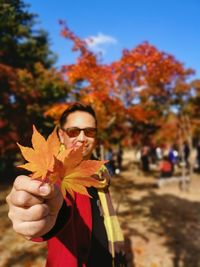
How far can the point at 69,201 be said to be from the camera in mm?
1350

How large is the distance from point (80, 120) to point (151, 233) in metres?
5.15

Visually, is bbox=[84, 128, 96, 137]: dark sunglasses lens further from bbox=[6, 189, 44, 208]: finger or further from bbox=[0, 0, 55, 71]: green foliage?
bbox=[0, 0, 55, 71]: green foliage

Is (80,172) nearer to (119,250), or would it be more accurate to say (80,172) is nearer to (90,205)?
(90,205)

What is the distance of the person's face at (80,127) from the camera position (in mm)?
1812

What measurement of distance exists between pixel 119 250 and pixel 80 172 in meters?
1.12

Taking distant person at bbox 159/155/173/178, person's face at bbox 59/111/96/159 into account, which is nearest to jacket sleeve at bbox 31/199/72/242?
person's face at bbox 59/111/96/159

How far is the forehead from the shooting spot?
6.22 feet

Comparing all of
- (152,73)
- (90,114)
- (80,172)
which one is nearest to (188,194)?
(152,73)

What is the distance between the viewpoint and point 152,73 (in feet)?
29.4

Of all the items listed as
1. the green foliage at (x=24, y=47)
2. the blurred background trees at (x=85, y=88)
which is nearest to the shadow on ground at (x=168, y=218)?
the blurred background trees at (x=85, y=88)

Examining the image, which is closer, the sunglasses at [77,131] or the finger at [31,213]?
the finger at [31,213]

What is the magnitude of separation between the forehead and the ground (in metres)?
3.64

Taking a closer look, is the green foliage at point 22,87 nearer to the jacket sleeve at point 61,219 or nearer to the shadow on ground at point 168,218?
the shadow on ground at point 168,218

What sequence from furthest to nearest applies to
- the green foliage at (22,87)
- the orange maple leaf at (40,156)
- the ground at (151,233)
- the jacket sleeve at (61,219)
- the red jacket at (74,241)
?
1. the green foliage at (22,87)
2. the ground at (151,233)
3. the red jacket at (74,241)
4. the jacket sleeve at (61,219)
5. the orange maple leaf at (40,156)
